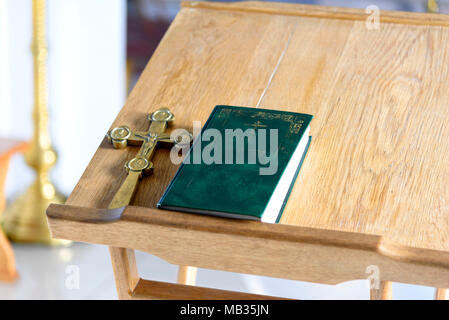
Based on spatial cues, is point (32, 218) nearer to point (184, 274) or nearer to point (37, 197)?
point (37, 197)

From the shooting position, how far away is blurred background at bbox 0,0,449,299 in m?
2.37

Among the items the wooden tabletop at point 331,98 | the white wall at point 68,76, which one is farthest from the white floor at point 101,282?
the wooden tabletop at point 331,98

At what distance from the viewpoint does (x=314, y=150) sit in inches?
46.9

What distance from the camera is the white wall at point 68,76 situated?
2.57m

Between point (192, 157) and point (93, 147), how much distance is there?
69.9 inches

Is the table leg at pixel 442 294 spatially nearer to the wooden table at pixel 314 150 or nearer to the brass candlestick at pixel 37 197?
the wooden table at pixel 314 150

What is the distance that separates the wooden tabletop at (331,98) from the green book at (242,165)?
0.05 m

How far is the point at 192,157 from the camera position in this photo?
3.66 ft

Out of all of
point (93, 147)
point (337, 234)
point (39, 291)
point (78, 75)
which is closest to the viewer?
point (337, 234)

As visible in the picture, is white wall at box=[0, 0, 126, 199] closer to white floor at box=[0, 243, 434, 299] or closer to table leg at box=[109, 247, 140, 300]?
white floor at box=[0, 243, 434, 299]

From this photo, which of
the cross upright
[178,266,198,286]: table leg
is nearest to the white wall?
[178,266,198,286]: table leg
